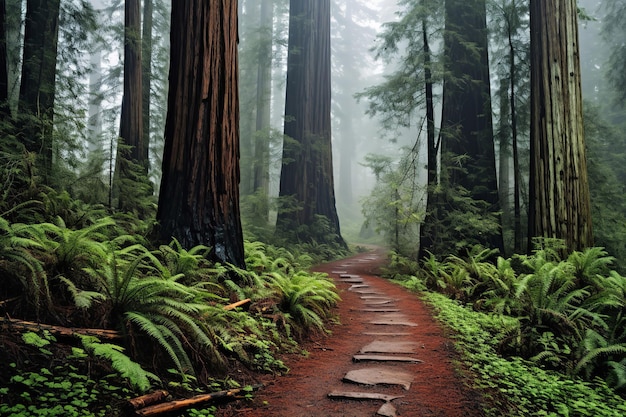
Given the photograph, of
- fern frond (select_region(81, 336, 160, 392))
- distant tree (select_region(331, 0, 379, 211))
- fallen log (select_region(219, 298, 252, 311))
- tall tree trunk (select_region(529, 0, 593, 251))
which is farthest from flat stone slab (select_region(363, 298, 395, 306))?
distant tree (select_region(331, 0, 379, 211))

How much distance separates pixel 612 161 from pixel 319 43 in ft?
43.4

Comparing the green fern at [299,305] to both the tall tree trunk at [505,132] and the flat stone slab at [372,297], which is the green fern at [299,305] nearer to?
the flat stone slab at [372,297]

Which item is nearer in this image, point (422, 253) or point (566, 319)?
point (566, 319)

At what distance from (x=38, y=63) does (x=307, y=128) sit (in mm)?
8209

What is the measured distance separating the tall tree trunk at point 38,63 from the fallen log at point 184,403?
270 inches

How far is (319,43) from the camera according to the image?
1508 centimetres

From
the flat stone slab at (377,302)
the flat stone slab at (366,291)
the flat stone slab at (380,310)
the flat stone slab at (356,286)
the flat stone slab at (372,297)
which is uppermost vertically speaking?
the flat stone slab at (356,286)

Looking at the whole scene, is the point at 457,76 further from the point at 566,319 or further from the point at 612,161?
the point at 612,161

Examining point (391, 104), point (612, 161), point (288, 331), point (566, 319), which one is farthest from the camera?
point (612, 161)

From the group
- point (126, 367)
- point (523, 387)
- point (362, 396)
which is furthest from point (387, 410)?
point (126, 367)

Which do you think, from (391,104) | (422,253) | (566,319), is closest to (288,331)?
(566,319)

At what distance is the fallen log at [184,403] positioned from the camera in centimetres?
241

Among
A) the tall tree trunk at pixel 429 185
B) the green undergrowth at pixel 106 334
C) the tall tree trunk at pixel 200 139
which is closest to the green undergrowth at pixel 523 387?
the green undergrowth at pixel 106 334

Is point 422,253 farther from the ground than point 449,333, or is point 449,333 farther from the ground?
point 422,253
